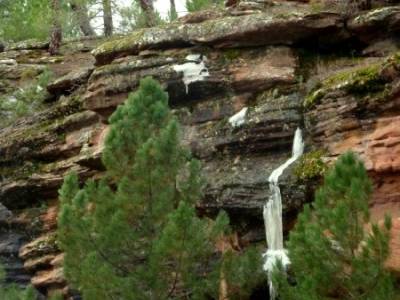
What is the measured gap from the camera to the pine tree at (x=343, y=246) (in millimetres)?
7461

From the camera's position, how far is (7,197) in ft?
48.3

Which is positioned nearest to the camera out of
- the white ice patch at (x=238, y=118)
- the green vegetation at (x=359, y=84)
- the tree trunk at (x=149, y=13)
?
the green vegetation at (x=359, y=84)

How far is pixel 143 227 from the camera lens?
31.7 ft

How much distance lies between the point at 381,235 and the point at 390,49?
21.4ft

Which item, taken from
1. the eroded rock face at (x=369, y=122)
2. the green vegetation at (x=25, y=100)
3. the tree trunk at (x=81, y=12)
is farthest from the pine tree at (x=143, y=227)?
the tree trunk at (x=81, y=12)

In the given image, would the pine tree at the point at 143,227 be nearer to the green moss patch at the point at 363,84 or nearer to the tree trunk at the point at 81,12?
the green moss patch at the point at 363,84

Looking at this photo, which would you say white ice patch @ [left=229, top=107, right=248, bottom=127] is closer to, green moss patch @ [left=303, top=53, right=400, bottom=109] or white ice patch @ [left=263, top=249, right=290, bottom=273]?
green moss patch @ [left=303, top=53, right=400, bottom=109]

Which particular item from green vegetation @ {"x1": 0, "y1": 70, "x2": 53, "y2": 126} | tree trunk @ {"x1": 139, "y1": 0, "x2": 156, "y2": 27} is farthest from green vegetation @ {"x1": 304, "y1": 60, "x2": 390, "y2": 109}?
tree trunk @ {"x1": 139, "y1": 0, "x2": 156, "y2": 27}

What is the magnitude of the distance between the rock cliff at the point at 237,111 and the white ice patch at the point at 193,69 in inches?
0.8

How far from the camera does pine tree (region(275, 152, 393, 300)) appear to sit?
7.46 m

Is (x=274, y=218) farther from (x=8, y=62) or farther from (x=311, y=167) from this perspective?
(x=8, y=62)

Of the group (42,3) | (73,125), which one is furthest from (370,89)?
(42,3)

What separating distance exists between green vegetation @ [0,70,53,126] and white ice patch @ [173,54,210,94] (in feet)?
15.9

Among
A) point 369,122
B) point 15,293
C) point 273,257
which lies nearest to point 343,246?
point 273,257
